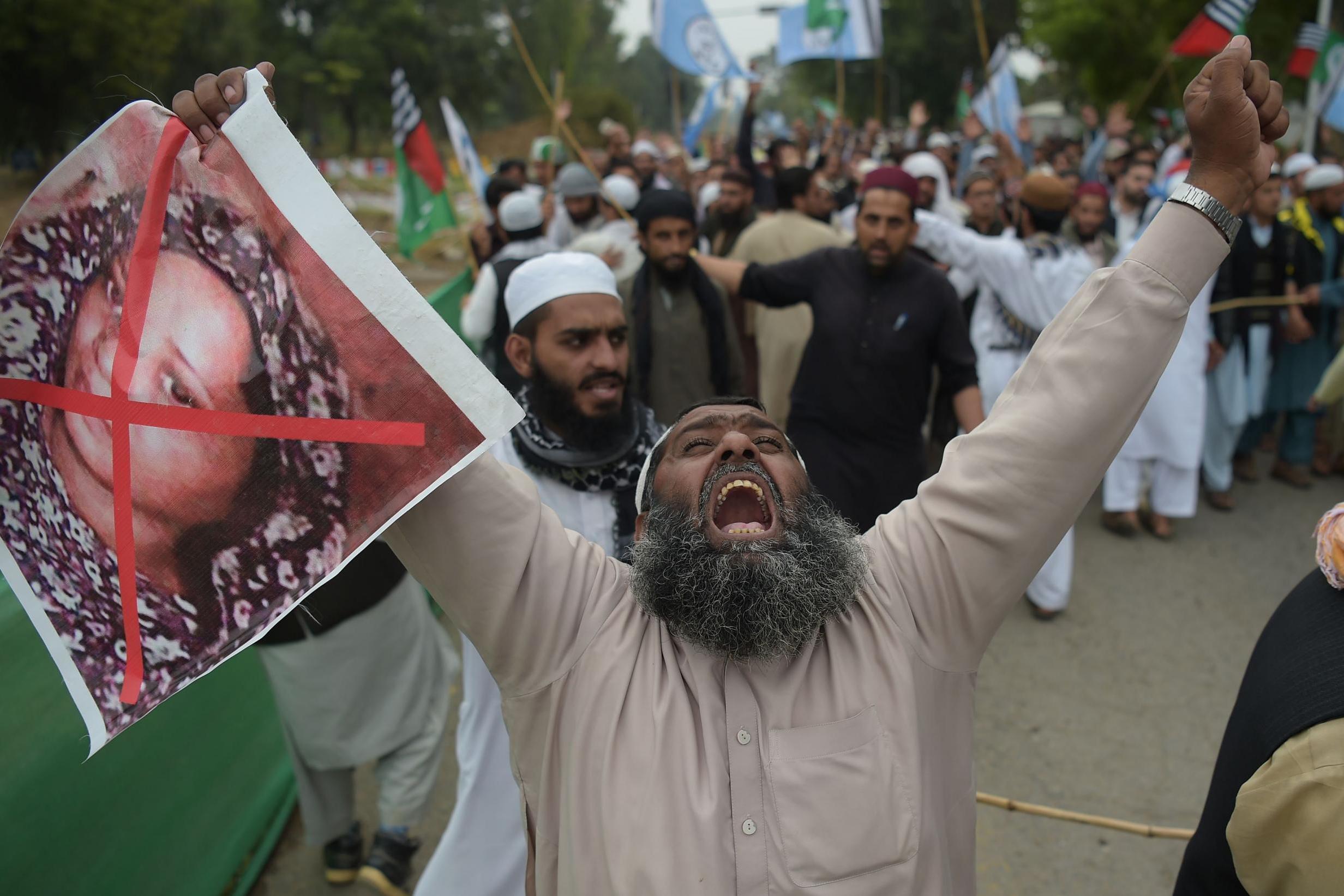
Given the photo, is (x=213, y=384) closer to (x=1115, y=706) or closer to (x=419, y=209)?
(x=1115, y=706)

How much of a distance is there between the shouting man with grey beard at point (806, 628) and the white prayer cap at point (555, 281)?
3.90 ft

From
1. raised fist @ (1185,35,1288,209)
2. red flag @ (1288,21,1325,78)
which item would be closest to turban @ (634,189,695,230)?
raised fist @ (1185,35,1288,209)

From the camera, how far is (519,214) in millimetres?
5594

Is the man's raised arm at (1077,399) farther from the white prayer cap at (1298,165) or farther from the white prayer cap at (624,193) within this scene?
the white prayer cap at (1298,165)

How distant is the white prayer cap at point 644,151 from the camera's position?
11.6 meters

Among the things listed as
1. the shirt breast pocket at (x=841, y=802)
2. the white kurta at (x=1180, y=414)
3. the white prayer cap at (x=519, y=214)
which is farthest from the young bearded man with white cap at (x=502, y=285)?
the white kurta at (x=1180, y=414)

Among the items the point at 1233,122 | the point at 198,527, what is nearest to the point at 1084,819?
the point at 1233,122

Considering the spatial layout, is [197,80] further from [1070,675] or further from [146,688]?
[1070,675]

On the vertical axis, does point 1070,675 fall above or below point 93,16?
below

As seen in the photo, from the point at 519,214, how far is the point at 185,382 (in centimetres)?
441

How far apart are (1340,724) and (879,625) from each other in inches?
24.1

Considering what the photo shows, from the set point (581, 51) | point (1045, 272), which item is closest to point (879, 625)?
point (1045, 272)

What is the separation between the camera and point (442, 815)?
3492mm

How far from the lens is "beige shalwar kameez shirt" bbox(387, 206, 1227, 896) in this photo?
56.3 inches
